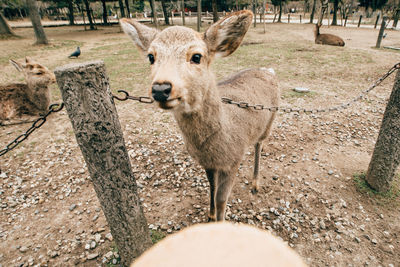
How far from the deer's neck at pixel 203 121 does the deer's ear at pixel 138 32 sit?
0.96 meters

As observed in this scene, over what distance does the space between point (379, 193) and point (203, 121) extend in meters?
3.05

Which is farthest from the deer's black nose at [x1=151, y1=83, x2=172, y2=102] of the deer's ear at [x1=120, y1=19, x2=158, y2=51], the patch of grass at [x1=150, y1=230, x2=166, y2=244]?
the patch of grass at [x1=150, y1=230, x2=166, y2=244]

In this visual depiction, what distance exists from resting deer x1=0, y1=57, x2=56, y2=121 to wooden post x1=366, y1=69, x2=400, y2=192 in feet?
24.7

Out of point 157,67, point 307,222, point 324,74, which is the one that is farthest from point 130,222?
point 324,74

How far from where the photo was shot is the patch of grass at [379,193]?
314cm

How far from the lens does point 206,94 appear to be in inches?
84.0

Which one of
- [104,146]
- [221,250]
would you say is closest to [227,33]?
[104,146]

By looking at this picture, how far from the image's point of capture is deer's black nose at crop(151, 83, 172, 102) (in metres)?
1.53

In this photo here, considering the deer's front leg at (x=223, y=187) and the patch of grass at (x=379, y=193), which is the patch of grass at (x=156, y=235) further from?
the patch of grass at (x=379, y=193)

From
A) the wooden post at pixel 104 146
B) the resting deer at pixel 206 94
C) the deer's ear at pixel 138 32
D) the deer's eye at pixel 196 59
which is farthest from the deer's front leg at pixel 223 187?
the deer's ear at pixel 138 32

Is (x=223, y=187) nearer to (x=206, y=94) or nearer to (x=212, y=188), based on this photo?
(x=212, y=188)

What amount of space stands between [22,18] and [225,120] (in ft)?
197

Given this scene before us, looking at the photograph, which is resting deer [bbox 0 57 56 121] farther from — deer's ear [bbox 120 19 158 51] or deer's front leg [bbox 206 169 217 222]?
deer's front leg [bbox 206 169 217 222]

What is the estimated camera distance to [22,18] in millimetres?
43719
